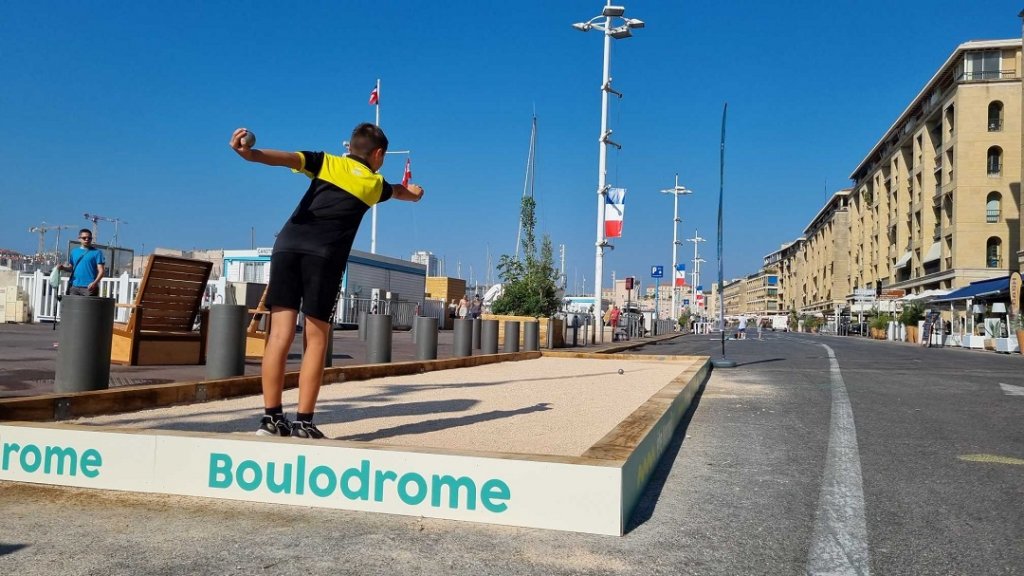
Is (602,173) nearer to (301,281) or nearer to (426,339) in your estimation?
(426,339)

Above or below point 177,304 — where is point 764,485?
below

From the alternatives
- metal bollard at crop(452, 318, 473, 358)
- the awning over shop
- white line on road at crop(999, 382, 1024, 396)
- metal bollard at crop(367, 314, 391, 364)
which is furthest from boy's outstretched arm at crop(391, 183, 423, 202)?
the awning over shop

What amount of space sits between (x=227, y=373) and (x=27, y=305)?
18221 millimetres

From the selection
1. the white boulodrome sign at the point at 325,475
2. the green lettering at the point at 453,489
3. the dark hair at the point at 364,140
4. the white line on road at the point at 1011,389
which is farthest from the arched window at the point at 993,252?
the green lettering at the point at 453,489

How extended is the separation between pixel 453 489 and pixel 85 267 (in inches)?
350

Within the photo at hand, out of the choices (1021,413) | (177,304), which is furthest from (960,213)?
(177,304)

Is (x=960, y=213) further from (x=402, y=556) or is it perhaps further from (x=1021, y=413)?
(x=402, y=556)

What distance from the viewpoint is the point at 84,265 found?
962cm

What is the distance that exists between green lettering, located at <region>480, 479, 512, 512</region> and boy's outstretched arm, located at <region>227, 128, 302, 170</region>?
1.76 metres

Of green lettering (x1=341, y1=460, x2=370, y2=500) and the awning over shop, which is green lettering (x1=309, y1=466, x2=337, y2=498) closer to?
green lettering (x1=341, y1=460, x2=370, y2=500)

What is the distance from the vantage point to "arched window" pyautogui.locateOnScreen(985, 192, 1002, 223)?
4981 centimetres

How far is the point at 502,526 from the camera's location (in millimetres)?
2568

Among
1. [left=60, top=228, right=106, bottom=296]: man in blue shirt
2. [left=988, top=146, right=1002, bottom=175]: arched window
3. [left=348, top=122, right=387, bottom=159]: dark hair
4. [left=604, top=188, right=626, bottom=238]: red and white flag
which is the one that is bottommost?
[left=60, top=228, right=106, bottom=296]: man in blue shirt

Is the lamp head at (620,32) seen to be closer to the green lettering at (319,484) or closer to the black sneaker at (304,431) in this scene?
the black sneaker at (304,431)
